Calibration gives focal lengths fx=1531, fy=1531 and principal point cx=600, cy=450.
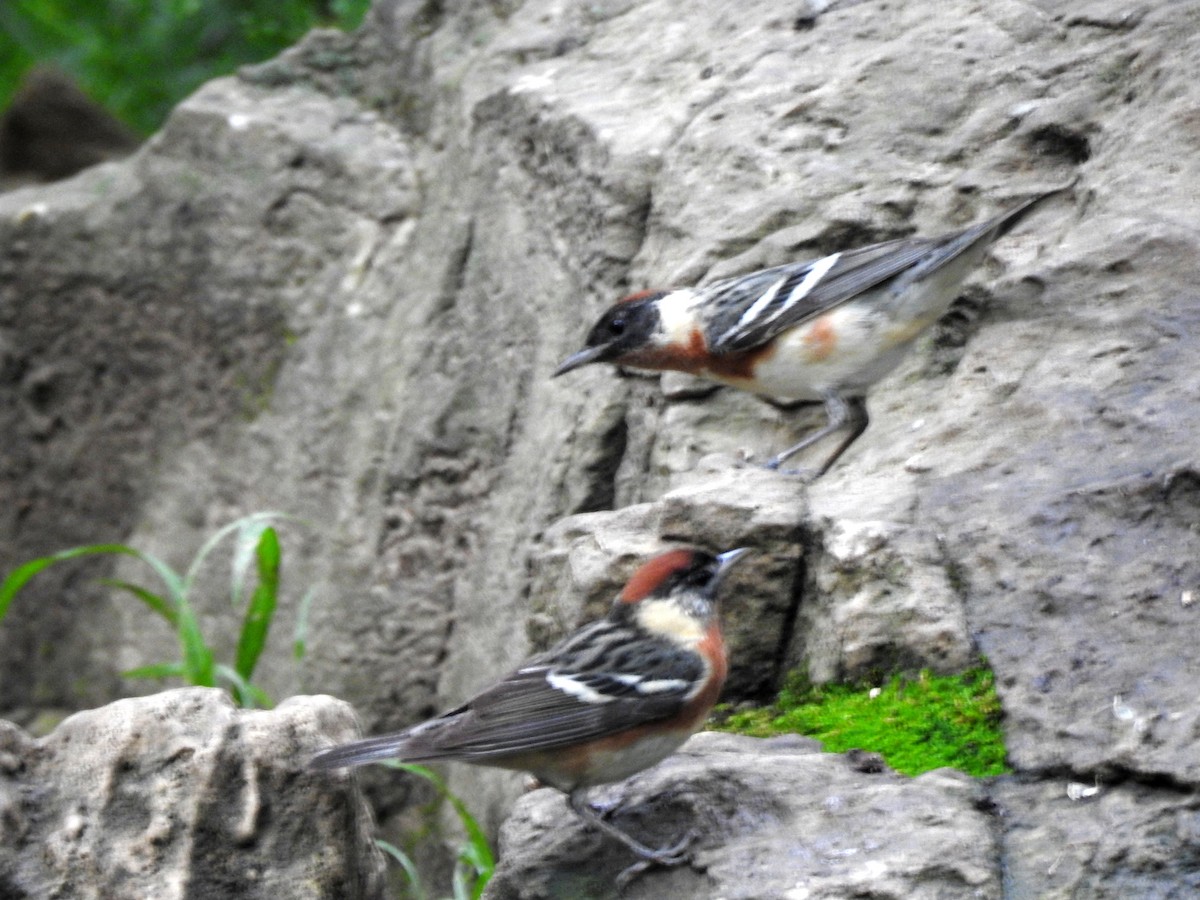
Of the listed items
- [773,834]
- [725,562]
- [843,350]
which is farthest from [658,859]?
[843,350]

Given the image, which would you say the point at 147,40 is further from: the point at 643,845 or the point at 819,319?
the point at 643,845

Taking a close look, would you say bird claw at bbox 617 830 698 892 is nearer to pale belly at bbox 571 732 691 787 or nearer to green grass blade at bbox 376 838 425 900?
pale belly at bbox 571 732 691 787

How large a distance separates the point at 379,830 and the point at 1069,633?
4.11m

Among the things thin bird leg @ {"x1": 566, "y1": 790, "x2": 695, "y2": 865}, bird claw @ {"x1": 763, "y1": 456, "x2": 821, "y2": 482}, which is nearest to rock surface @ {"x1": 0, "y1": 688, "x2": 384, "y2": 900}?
thin bird leg @ {"x1": 566, "y1": 790, "x2": 695, "y2": 865}

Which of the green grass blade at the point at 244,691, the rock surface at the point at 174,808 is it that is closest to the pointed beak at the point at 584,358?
the green grass blade at the point at 244,691

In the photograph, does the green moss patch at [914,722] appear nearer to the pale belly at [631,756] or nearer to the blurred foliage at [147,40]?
the pale belly at [631,756]

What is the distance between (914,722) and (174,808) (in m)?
1.81

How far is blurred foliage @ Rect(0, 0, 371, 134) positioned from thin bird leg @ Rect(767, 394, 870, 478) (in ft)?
19.4

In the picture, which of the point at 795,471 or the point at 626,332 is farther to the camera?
the point at 626,332

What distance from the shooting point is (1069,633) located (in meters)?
3.74

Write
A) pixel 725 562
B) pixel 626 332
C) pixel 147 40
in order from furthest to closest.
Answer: pixel 147 40 → pixel 626 332 → pixel 725 562

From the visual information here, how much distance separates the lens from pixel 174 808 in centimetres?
364

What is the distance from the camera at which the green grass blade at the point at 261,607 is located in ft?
20.8

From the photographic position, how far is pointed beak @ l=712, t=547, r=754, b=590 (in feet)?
13.0
